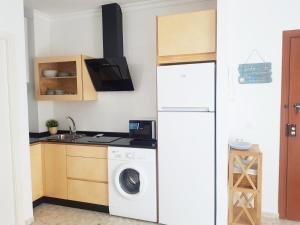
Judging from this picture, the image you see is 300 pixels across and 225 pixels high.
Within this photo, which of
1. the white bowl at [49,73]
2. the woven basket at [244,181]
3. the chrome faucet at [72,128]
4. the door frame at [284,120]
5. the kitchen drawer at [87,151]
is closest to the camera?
the woven basket at [244,181]

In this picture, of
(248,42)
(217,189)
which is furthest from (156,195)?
(248,42)

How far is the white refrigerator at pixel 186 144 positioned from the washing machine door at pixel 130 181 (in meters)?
0.22

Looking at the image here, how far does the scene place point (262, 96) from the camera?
2.67 meters

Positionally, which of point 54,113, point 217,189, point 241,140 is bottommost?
point 217,189

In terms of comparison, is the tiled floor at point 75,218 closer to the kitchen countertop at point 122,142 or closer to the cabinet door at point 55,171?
the cabinet door at point 55,171

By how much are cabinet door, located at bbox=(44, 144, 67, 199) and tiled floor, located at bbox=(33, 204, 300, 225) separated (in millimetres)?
194

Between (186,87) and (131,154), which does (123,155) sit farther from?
(186,87)

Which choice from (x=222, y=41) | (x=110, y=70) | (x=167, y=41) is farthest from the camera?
(x=110, y=70)

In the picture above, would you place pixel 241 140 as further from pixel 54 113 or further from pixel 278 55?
pixel 54 113

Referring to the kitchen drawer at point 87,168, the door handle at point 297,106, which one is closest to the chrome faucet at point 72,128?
the kitchen drawer at point 87,168

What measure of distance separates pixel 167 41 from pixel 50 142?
195 cm

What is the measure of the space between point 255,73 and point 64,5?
101 inches

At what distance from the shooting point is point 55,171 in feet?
10.1

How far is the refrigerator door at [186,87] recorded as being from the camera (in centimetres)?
232
